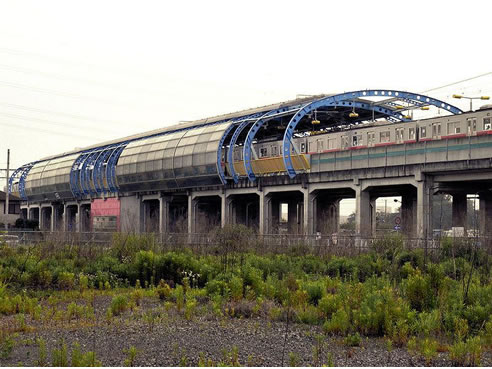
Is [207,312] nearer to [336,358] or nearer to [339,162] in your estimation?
[336,358]

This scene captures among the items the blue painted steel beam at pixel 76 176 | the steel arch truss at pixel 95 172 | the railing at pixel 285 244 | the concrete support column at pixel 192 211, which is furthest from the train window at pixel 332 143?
the blue painted steel beam at pixel 76 176

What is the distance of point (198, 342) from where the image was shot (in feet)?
48.5

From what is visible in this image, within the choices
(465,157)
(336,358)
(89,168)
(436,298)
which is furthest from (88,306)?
(89,168)

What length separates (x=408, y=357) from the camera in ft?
46.5

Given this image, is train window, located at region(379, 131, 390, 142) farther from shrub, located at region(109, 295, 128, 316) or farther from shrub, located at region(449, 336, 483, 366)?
shrub, located at region(449, 336, 483, 366)

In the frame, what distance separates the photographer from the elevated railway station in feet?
143

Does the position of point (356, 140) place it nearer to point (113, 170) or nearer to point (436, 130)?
point (436, 130)

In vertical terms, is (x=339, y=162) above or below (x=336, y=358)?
above

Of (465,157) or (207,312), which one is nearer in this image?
(207,312)

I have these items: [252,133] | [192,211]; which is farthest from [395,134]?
[192,211]

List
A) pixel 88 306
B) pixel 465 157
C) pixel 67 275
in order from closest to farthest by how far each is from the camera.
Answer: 1. pixel 88 306
2. pixel 67 275
3. pixel 465 157

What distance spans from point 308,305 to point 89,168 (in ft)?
224

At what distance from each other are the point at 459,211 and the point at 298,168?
13003 mm

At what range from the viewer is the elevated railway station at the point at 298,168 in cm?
4359
